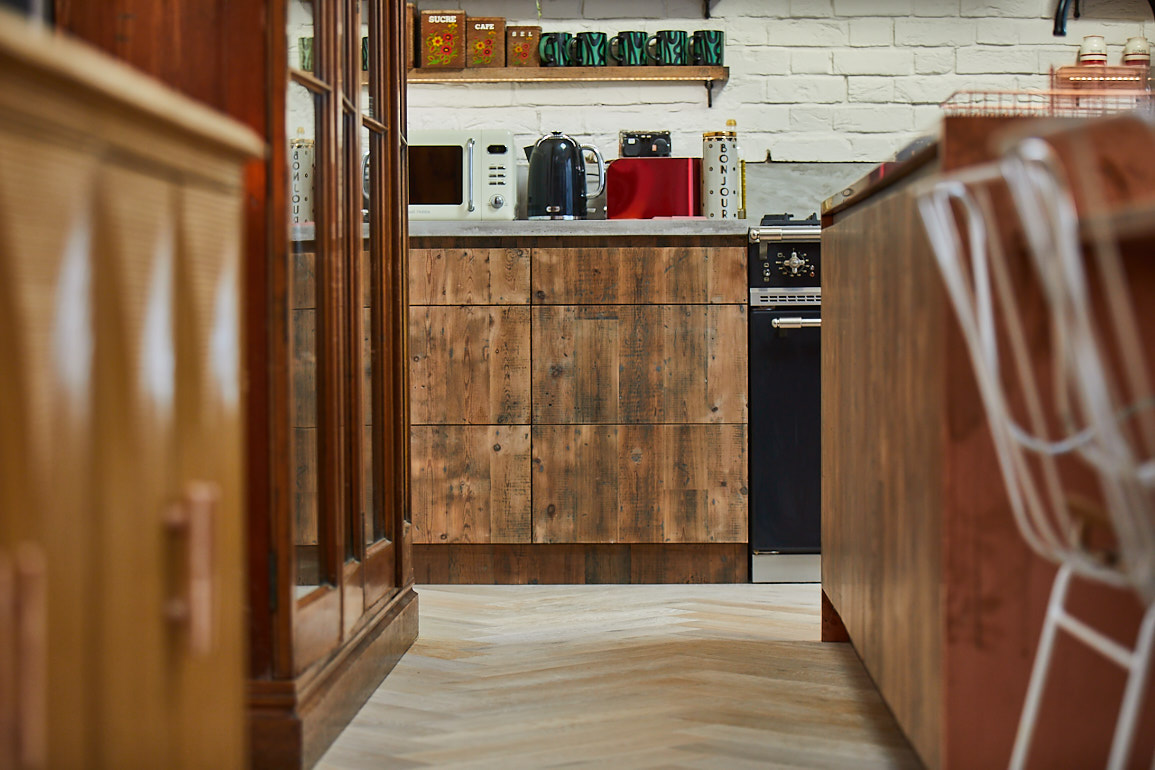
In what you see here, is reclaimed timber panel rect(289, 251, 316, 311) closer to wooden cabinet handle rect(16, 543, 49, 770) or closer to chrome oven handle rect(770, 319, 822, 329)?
wooden cabinet handle rect(16, 543, 49, 770)

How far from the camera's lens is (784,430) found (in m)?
2.99

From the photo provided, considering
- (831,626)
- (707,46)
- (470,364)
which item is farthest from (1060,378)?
(707,46)

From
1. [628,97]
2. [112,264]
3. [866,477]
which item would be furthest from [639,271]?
[112,264]

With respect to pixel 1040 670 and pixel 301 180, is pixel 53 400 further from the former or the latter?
pixel 301 180

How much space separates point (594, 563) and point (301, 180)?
1.61 meters

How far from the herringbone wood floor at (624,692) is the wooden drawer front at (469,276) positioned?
32.3 inches

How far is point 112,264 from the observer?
0.80 metres

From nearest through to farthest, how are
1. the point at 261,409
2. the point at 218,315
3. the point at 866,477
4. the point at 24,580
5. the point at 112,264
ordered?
the point at 24,580 → the point at 112,264 → the point at 218,315 → the point at 261,409 → the point at 866,477

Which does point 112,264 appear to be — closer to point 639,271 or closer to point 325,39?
point 325,39

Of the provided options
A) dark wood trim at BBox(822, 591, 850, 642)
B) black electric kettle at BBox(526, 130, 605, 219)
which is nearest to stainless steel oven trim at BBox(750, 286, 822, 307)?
black electric kettle at BBox(526, 130, 605, 219)

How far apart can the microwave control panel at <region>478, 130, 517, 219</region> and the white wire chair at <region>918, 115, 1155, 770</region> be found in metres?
1.94

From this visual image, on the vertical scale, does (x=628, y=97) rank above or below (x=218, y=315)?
above

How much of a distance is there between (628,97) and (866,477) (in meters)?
2.16

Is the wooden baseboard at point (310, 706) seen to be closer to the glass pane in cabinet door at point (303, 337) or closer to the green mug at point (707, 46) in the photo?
the glass pane in cabinet door at point (303, 337)
